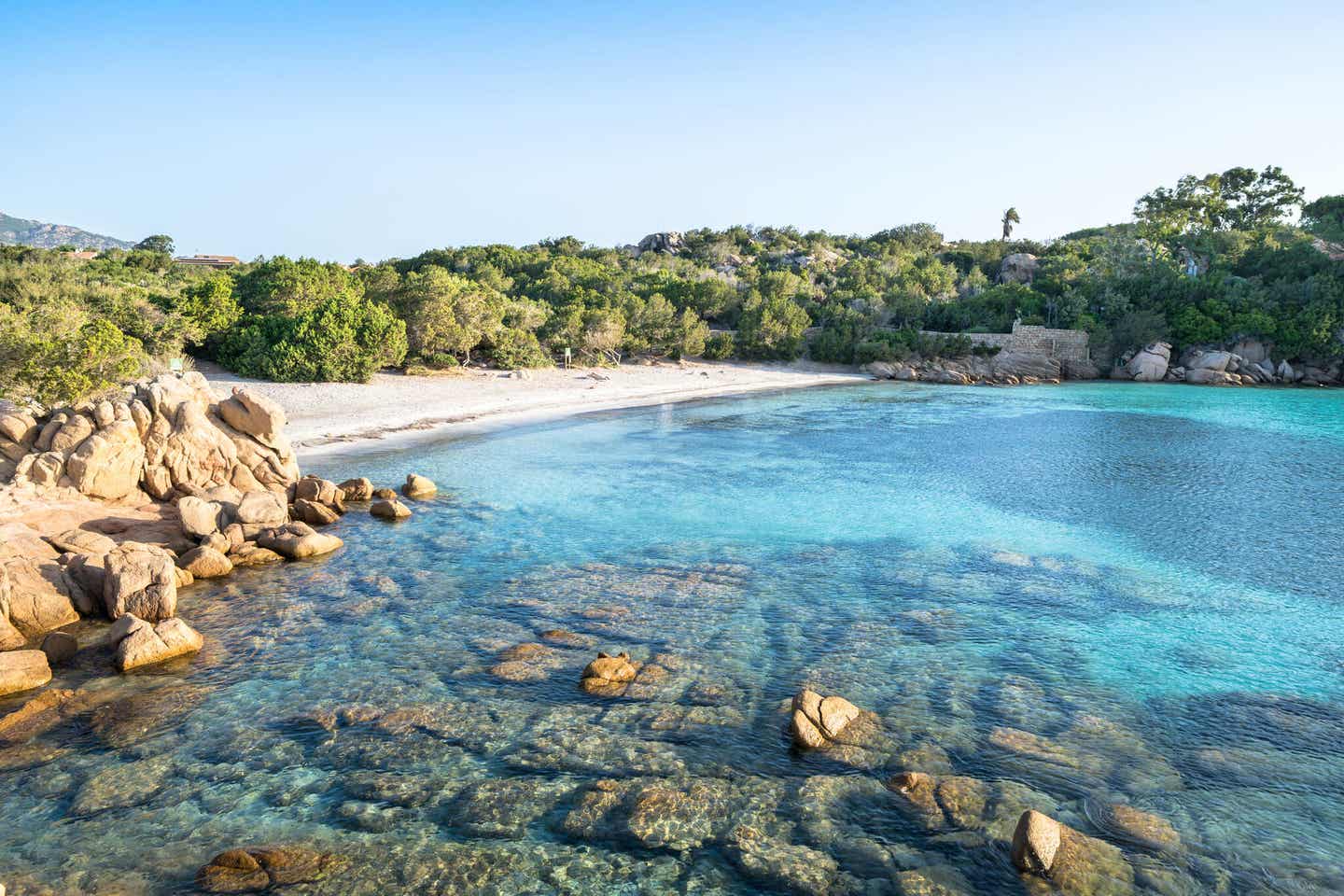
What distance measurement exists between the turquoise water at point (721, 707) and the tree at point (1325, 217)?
6877cm

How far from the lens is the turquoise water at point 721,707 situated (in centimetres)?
824

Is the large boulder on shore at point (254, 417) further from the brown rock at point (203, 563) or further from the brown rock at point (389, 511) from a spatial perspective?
the brown rock at point (203, 563)

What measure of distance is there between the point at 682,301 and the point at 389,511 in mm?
51467

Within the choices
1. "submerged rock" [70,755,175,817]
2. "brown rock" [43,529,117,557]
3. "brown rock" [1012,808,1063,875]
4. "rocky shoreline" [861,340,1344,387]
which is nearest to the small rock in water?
"brown rock" [43,529,117,557]

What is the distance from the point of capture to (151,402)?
1947cm

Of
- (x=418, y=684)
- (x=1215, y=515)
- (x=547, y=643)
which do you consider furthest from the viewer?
(x=1215, y=515)

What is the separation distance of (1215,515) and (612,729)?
2073 centimetres

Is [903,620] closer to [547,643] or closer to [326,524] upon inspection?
[547,643]

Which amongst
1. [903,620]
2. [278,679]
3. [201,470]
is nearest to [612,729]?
[278,679]

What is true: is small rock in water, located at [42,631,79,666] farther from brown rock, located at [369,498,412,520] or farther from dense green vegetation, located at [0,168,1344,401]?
dense green vegetation, located at [0,168,1344,401]

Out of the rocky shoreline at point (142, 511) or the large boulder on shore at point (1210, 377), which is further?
the large boulder on shore at point (1210, 377)

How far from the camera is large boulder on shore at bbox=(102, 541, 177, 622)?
45.9ft

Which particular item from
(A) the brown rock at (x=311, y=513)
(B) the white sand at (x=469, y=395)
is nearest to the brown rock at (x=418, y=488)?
(A) the brown rock at (x=311, y=513)

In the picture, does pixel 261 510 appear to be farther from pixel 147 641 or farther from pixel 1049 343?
pixel 1049 343
